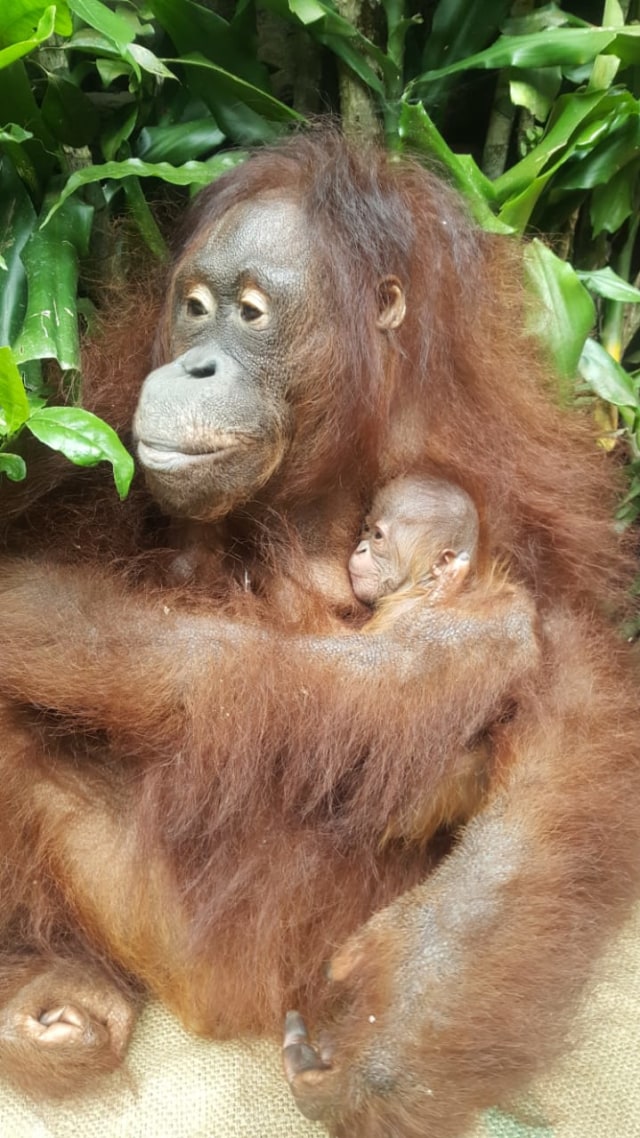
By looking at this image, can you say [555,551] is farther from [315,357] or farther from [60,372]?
[60,372]

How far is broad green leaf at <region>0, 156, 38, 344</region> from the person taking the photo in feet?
6.13

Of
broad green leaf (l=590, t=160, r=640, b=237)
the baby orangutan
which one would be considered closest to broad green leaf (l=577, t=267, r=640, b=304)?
broad green leaf (l=590, t=160, r=640, b=237)

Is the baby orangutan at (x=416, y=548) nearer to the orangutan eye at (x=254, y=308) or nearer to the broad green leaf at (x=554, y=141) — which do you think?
the orangutan eye at (x=254, y=308)

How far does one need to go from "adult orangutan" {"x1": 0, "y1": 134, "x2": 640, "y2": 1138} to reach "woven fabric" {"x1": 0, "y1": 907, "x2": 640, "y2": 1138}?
53mm

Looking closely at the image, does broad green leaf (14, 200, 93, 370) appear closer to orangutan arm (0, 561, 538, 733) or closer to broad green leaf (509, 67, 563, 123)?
orangutan arm (0, 561, 538, 733)

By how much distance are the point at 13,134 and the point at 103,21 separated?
239 millimetres

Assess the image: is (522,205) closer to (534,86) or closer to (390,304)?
(534,86)

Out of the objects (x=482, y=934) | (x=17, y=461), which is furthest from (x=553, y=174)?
(x=482, y=934)

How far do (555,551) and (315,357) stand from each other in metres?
0.55

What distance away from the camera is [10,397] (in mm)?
1481

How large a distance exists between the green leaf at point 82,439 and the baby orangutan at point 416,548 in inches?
19.9

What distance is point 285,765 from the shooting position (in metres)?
1.74

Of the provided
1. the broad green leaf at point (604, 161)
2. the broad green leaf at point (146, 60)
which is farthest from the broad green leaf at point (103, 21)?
the broad green leaf at point (604, 161)

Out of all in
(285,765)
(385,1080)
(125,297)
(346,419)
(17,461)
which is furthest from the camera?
(125,297)
